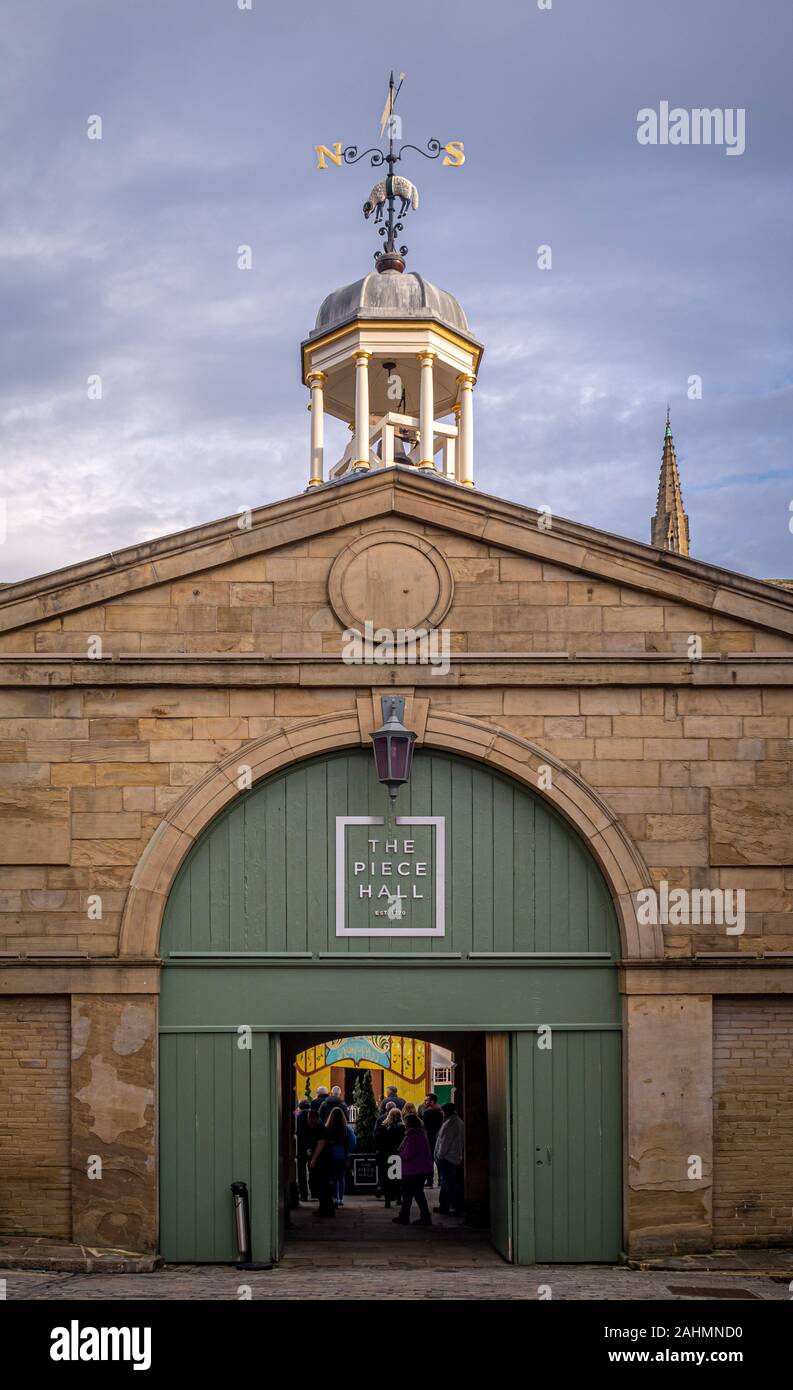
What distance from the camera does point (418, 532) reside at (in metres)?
13.9

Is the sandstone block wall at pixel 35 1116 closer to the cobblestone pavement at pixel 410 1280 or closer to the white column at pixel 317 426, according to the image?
the cobblestone pavement at pixel 410 1280

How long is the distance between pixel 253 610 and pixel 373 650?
3.90ft

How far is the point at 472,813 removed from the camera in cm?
1383

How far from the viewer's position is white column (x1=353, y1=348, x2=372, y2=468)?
17562mm

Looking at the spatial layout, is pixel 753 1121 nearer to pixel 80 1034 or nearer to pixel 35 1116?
pixel 80 1034

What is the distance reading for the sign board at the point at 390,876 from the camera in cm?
1370

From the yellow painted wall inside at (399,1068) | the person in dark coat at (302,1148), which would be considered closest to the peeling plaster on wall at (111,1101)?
the person in dark coat at (302,1148)

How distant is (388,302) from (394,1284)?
11580mm

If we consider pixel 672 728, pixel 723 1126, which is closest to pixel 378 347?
pixel 672 728

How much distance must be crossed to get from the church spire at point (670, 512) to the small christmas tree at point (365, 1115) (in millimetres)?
14736

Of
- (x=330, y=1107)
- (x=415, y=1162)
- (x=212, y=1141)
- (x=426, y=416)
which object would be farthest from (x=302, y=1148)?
(x=426, y=416)

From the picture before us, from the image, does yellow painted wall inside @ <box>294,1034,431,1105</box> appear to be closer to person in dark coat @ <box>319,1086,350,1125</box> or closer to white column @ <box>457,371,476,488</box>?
person in dark coat @ <box>319,1086,350,1125</box>

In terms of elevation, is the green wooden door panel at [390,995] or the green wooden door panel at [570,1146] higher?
the green wooden door panel at [390,995]

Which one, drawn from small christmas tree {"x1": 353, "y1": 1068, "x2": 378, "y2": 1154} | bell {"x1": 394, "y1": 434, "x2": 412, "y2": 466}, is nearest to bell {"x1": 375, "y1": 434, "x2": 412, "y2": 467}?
bell {"x1": 394, "y1": 434, "x2": 412, "y2": 466}
